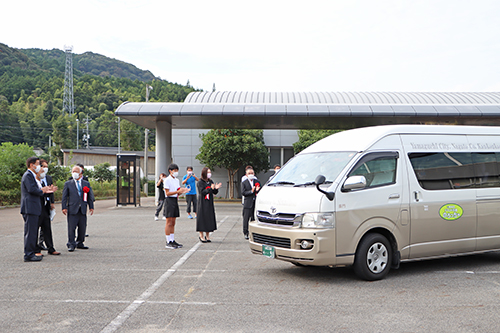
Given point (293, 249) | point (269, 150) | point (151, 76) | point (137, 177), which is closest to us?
point (293, 249)

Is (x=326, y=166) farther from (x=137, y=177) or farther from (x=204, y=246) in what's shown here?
(x=137, y=177)

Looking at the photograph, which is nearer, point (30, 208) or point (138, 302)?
point (138, 302)

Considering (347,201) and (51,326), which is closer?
(51,326)

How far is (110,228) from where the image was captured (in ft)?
49.2

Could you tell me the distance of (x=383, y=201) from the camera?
719cm

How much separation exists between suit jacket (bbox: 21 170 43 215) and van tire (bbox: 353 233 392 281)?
19.7ft

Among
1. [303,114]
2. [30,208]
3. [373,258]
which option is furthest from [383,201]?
[303,114]

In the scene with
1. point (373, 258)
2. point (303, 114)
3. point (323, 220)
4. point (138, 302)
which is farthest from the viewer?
point (303, 114)

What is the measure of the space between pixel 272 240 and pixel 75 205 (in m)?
5.18

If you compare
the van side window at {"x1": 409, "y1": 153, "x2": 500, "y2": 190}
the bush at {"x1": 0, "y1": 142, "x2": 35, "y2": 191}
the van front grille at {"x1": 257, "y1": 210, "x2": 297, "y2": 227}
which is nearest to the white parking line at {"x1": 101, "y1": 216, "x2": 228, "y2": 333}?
the van front grille at {"x1": 257, "y1": 210, "x2": 297, "y2": 227}

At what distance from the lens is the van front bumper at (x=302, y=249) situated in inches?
265

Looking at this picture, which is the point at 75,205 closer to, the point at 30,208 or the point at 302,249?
the point at 30,208

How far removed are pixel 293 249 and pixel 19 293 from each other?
12.6 feet

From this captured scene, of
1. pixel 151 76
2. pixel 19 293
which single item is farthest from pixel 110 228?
pixel 151 76
